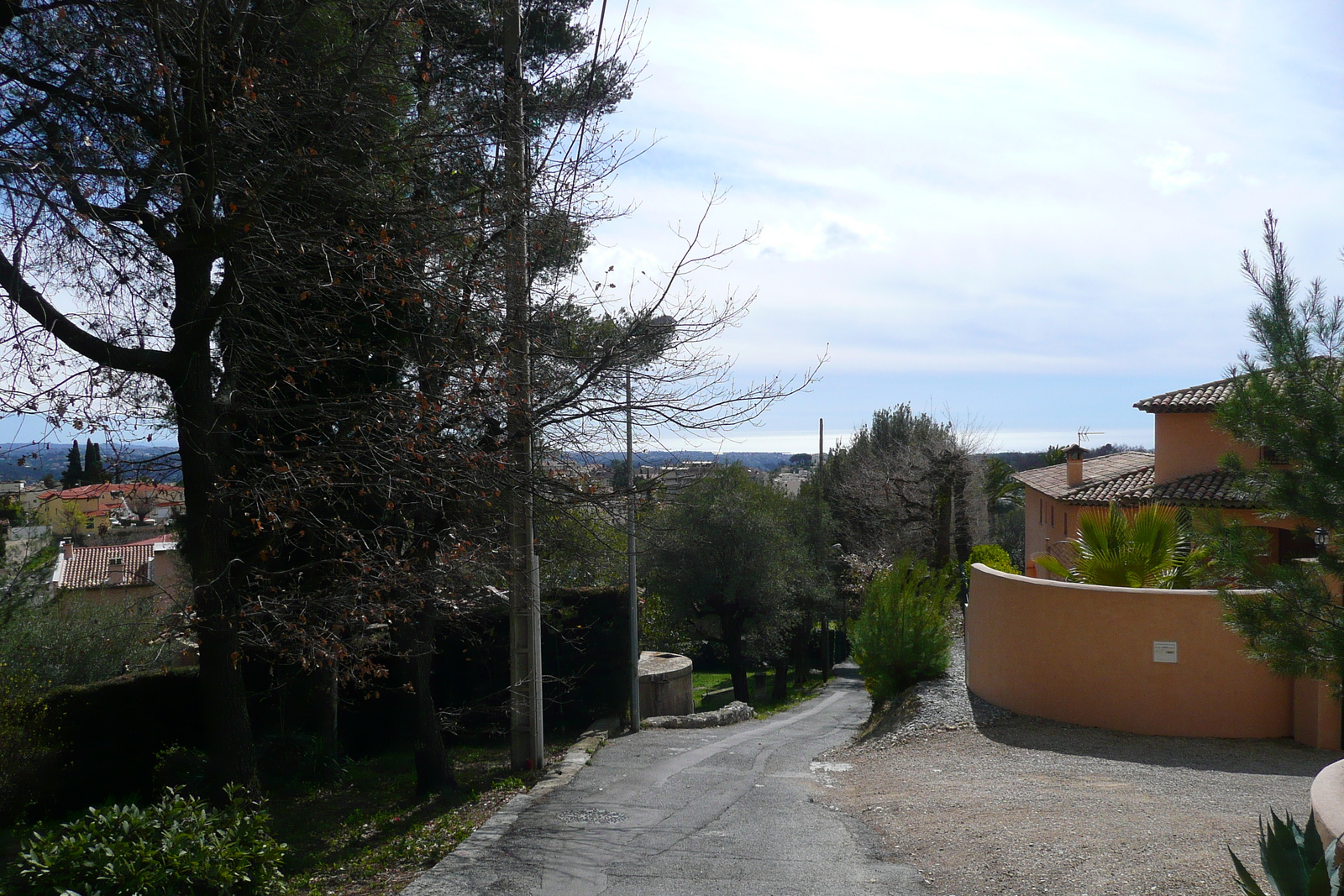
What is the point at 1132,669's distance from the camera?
9.84 metres

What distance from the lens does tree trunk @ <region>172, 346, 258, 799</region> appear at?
6.60 meters

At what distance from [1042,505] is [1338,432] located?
86.7ft

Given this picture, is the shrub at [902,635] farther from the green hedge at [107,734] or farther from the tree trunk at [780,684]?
the tree trunk at [780,684]

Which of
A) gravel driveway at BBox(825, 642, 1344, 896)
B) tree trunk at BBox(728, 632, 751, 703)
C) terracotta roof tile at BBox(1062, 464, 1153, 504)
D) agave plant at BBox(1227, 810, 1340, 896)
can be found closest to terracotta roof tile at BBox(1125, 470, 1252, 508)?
terracotta roof tile at BBox(1062, 464, 1153, 504)

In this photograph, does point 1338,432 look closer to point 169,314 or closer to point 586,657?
point 169,314

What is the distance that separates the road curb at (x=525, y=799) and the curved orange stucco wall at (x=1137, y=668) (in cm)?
529

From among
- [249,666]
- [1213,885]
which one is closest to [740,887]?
[1213,885]

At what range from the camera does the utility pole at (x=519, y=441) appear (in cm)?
800

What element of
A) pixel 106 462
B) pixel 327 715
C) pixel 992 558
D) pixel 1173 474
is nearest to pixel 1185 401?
pixel 1173 474

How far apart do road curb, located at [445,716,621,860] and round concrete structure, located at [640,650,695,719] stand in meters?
5.21

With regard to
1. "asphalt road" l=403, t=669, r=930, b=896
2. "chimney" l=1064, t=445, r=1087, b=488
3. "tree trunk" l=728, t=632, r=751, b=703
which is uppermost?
"chimney" l=1064, t=445, r=1087, b=488

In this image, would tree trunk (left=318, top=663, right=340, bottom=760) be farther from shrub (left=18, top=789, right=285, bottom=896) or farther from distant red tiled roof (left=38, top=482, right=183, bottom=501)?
shrub (left=18, top=789, right=285, bottom=896)

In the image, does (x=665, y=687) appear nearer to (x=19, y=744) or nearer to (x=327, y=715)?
(x=327, y=715)

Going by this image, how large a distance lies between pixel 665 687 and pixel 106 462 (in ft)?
43.6
